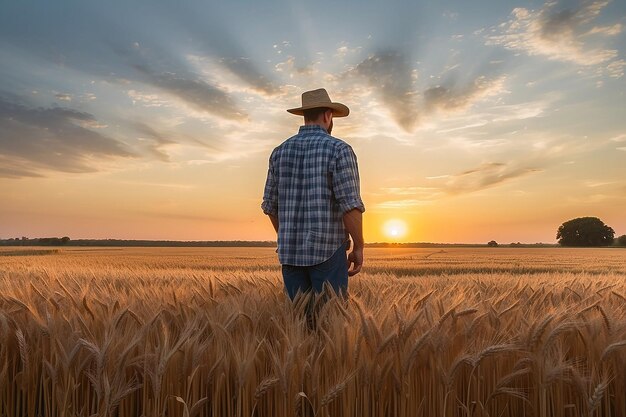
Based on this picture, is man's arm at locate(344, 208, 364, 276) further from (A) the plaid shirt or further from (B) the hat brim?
(B) the hat brim

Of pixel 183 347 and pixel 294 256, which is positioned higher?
pixel 294 256

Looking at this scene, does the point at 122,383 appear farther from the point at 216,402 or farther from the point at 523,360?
the point at 523,360

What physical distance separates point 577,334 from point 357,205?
1592 mm

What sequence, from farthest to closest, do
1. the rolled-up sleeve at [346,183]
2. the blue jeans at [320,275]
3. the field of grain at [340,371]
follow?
the blue jeans at [320,275] → the rolled-up sleeve at [346,183] → the field of grain at [340,371]

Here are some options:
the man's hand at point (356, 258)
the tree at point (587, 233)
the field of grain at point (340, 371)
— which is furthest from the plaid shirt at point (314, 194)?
the tree at point (587, 233)

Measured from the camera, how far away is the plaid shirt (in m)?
3.80

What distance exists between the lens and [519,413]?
259 centimetres

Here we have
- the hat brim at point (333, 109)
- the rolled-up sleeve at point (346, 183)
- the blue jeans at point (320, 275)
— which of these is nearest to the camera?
the rolled-up sleeve at point (346, 183)

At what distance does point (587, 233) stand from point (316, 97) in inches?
3819

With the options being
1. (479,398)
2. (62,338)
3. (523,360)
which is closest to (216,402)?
(62,338)

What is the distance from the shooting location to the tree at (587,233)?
291ft

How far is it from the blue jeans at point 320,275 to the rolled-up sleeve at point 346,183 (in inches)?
15.3

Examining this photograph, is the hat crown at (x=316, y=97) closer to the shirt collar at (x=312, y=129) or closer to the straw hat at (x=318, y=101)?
the straw hat at (x=318, y=101)

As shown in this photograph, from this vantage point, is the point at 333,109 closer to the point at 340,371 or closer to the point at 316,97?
the point at 316,97
